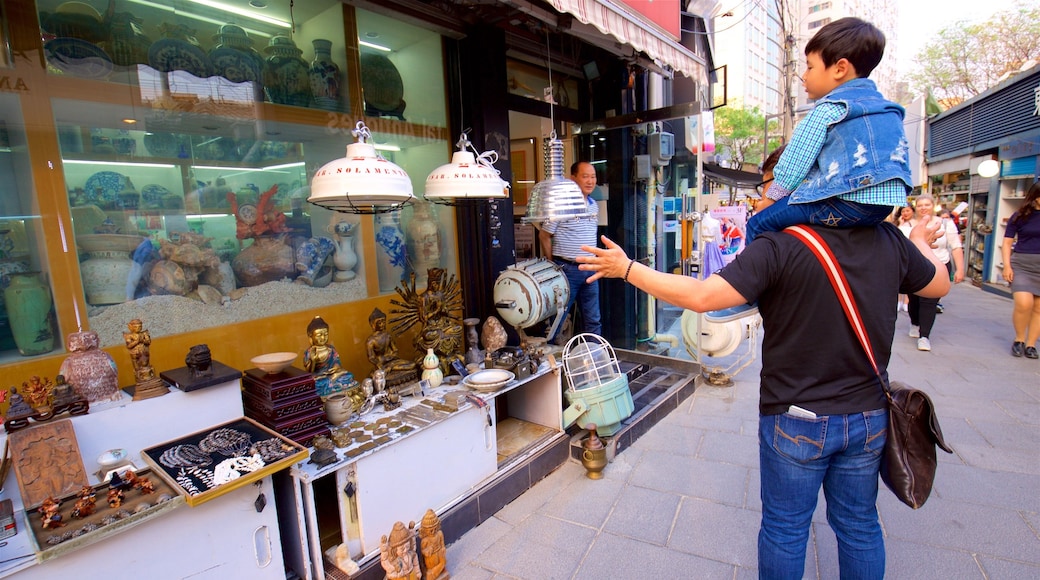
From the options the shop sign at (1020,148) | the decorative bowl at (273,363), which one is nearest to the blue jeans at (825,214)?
the decorative bowl at (273,363)

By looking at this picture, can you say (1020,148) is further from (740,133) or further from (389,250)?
(740,133)

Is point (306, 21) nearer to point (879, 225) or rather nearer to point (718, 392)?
point (879, 225)

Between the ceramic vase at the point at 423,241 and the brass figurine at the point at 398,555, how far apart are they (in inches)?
80.0

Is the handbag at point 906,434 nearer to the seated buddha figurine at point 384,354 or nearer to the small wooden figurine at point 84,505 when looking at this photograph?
the seated buddha figurine at point 384,354

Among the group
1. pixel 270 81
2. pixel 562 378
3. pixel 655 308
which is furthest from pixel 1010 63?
pixel 270 81

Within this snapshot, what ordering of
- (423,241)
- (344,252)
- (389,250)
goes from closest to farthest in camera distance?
(344,252), (389,250), (423,241)

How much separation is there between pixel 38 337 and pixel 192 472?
3.71 feet

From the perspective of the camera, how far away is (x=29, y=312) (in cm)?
230

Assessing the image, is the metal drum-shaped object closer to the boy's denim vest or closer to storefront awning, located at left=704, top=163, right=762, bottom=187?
the boy's denim vest

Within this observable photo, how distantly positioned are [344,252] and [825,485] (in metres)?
2.96

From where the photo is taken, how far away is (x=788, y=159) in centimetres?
160

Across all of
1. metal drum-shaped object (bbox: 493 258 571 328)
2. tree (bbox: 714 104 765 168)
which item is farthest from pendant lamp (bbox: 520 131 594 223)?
tree (bbox: 714 104 765 168)

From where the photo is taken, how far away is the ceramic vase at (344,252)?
3402 millimetres

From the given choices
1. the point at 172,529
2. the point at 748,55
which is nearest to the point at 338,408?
the point at 172,529
